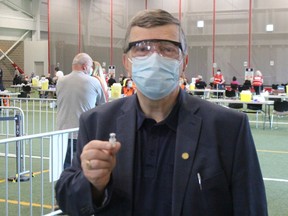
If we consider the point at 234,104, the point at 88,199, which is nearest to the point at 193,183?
the point at 88,199

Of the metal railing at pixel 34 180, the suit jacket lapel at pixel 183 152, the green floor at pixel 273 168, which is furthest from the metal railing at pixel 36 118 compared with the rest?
the suit jacket lapel at pixel 183 152

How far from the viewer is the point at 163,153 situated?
1604mm

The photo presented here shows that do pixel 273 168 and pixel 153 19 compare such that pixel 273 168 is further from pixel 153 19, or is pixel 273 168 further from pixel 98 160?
pixel 98 160

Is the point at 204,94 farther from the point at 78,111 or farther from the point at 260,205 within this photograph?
the point at 260,205

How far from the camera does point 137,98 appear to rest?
5.71ft

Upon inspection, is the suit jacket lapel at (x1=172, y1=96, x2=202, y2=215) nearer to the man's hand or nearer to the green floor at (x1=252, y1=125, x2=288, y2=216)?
the man's hand

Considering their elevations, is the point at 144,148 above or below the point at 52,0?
below

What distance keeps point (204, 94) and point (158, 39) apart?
1707cm

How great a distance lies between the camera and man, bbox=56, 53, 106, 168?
5555 mm

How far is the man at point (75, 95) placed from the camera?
555 cm

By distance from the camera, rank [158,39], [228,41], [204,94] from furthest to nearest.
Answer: [228,41] → [204,94] → [158,39]

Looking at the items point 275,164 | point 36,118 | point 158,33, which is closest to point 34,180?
point 275,164

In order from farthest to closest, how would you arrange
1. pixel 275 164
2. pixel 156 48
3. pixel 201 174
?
1. pixel 275 164
2. pixel 156 48
3. pixel 201 174

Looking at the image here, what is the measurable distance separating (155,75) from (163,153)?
28 cm
